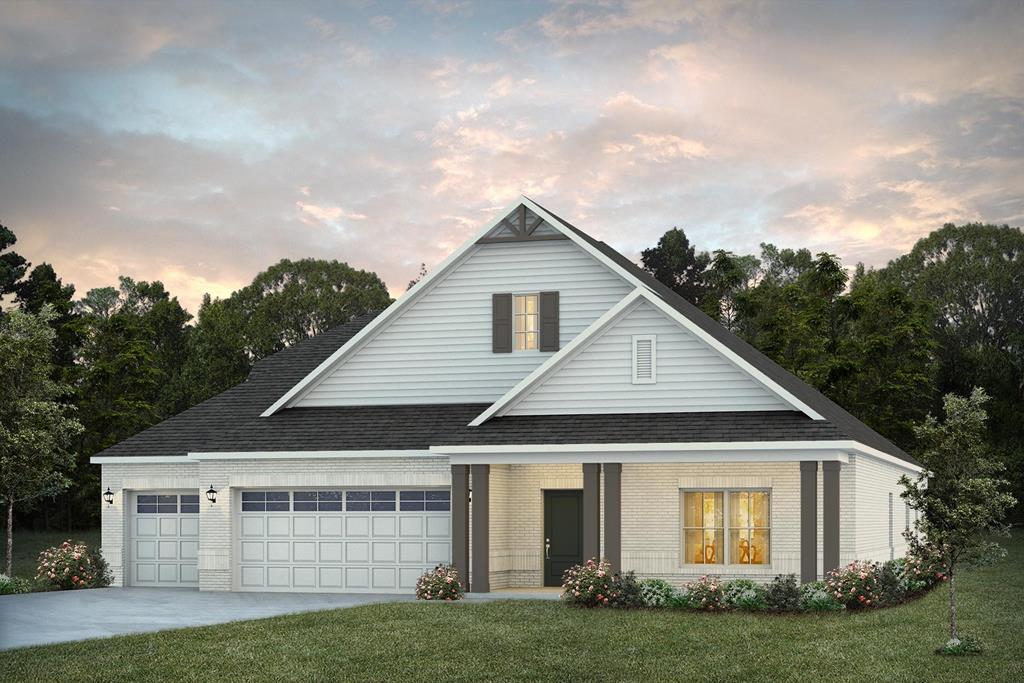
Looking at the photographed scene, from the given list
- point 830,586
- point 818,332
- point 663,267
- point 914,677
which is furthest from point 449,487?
point 663,267

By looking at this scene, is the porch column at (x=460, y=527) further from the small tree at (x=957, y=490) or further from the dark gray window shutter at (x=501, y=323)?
the small tree at (x=957, y=490)

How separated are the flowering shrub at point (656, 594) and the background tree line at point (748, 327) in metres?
29.7

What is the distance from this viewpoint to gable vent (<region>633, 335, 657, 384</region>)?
1052 inches

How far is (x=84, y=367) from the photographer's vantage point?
6362cm

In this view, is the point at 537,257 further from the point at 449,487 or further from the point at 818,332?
the point at 818,332

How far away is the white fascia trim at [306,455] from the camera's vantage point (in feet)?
92.4

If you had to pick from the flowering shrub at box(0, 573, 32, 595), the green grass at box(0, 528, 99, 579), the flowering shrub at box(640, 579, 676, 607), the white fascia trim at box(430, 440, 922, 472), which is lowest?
the green grass at box(0, 528, 99, 579)

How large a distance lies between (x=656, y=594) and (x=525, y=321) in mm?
8433

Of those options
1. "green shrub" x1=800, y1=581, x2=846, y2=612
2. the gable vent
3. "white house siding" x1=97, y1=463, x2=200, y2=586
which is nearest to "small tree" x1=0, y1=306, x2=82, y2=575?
"white house siding" x1=97, y1=463, x2=200, y2=586

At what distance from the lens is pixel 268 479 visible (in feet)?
95.7

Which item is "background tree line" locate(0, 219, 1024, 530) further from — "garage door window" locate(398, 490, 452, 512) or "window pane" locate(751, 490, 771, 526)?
"window pane" locate(751, 490, 771, 526)

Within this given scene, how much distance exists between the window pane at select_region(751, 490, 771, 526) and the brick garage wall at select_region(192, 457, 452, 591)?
6.32 m

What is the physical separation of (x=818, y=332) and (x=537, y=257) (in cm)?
3297

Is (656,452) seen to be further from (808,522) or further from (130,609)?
(130,609)
